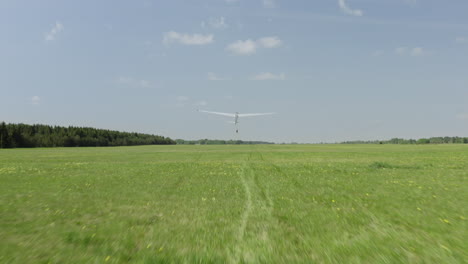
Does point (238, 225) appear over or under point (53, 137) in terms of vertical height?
under

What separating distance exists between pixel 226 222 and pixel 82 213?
578 centimetres

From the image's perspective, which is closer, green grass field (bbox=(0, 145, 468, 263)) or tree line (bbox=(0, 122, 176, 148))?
green grass field (bbox=(0, 145, 468, 263))

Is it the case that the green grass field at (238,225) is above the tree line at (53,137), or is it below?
below

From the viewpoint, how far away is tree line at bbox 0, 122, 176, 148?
118 metres

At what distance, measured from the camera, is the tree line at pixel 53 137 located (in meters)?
118

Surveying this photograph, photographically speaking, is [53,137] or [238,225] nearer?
[238,225]

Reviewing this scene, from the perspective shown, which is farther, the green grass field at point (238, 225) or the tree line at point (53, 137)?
the tree line at point (53, 137)

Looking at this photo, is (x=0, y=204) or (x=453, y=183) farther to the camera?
(x=453, y=183)

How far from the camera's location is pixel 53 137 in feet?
430

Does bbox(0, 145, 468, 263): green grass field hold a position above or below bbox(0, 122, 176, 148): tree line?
below

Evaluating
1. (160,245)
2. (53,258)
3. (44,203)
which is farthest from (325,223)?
(44,203)

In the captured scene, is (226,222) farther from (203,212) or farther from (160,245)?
(160,245)

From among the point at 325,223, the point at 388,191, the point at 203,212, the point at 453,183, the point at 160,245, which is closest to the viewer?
the point at 160,245

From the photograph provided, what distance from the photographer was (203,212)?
11492 mm
